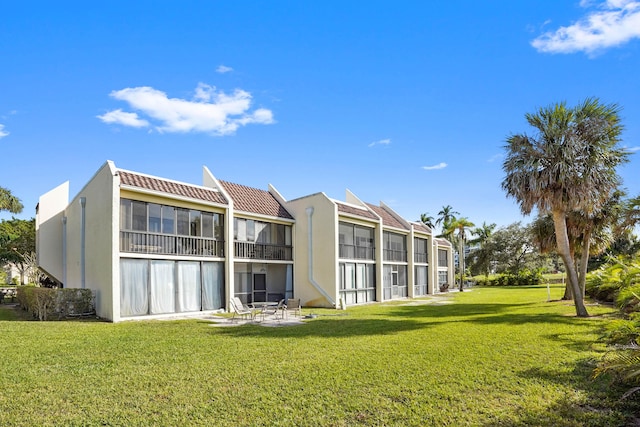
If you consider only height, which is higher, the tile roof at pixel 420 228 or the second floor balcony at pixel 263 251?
the tile roof at pixel 420 228

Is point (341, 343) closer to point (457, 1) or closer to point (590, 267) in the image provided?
point (457, 1)

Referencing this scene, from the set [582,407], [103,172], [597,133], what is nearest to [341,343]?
[582,407]

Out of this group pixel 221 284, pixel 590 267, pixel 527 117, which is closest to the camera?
pixel 527 117

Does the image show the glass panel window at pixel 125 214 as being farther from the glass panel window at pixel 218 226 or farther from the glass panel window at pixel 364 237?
the glass panel window at pixel 364 237

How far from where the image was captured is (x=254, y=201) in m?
24.8

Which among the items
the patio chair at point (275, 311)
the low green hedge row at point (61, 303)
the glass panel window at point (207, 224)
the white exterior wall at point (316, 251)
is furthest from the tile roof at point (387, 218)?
the low green hedge row at point (61, 303)

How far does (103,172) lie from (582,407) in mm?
17618

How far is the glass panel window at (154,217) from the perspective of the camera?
Result: 18.3 m

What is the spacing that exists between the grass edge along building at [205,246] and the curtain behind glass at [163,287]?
4 cm

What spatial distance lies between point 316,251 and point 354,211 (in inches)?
148

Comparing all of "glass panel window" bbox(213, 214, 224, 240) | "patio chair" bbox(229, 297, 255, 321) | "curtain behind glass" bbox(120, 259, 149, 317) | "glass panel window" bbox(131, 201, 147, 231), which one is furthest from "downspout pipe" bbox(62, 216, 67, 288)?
"patio chair" bbox(229, 297, 255, 321)

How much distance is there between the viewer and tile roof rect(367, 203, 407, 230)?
31.5 meters

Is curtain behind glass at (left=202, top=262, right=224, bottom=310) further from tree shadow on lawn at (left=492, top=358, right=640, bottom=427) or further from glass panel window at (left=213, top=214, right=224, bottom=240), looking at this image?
tree shadow on lawn at (left=492, top=358, right=640, bottom=427)

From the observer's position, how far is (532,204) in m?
18.4
